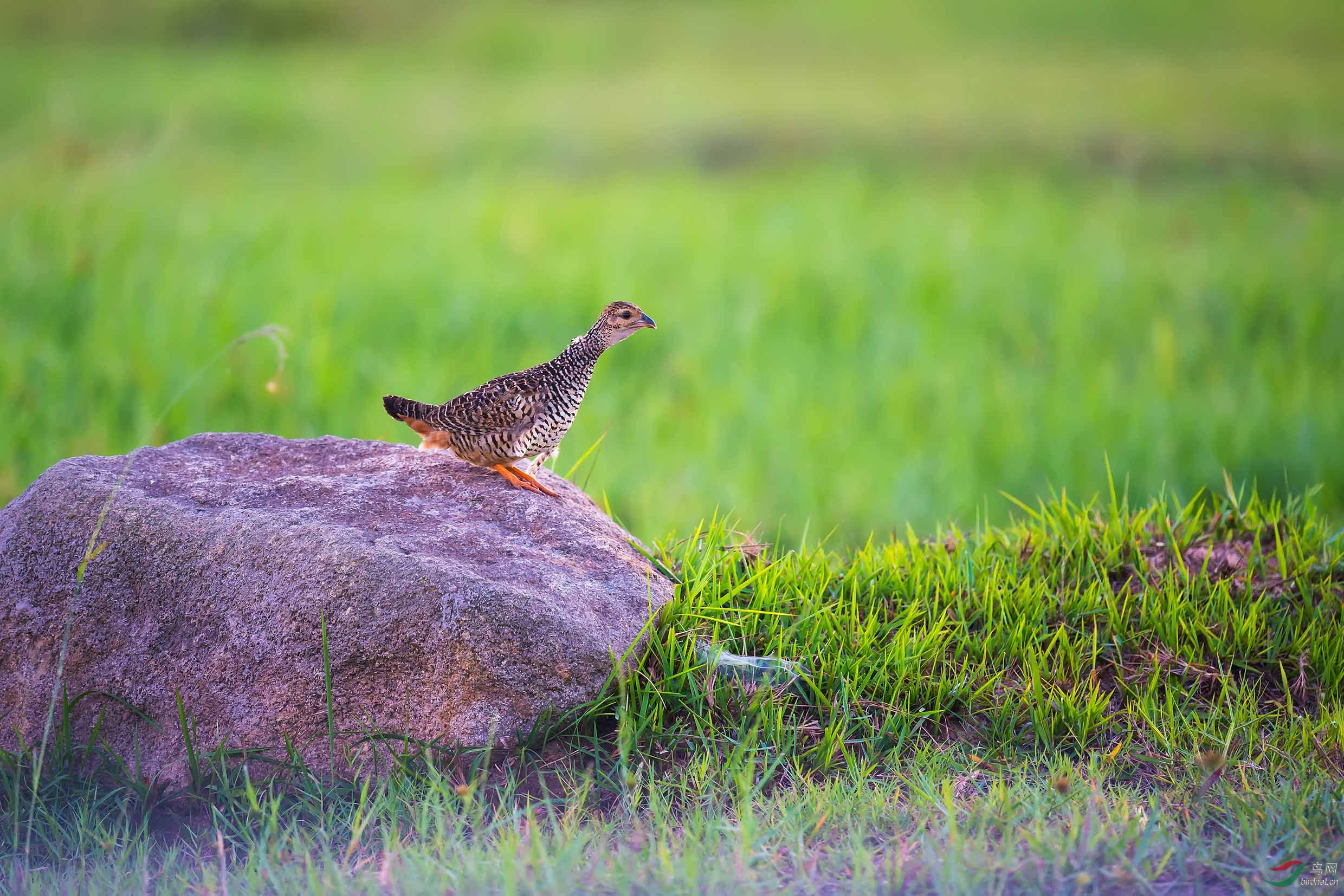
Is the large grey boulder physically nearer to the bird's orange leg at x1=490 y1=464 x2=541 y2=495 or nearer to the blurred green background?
the bird's orange leg at x1=490 y1=464 x2=541 y2=495

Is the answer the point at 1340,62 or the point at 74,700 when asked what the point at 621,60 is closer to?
the point at 1340,62

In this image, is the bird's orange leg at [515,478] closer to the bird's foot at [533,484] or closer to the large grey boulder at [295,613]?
the bird's foot at [533,484]

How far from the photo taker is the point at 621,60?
14305 mm

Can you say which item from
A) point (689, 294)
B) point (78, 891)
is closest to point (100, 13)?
point (689, 294)

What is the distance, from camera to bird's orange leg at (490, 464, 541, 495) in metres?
3.79

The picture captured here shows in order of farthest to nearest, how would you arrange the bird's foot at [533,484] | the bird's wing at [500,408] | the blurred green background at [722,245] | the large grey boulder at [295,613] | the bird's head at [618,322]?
the blurred green background at [722,245], the bird's foot at [533,484], the bird's head at [618,322], the bird's wing at [500,408], the large grey boulder at [295,613]

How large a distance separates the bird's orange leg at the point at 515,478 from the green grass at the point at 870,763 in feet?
1.86

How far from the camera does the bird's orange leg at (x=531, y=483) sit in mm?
3788

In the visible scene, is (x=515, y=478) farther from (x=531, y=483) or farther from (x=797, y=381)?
(x=797, y=381)

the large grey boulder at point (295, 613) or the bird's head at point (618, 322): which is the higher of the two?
the bird's head at point (618, 322)

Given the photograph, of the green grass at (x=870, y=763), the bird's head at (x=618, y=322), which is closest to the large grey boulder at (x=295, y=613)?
the green grass at (x=870, y=763)

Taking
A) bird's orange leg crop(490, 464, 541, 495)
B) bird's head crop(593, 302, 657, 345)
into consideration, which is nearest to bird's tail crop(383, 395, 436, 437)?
bird's orange leg crop(490, 464, 541, 495)

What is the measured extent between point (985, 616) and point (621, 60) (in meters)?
11.9

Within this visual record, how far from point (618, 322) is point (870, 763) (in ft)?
5.20
